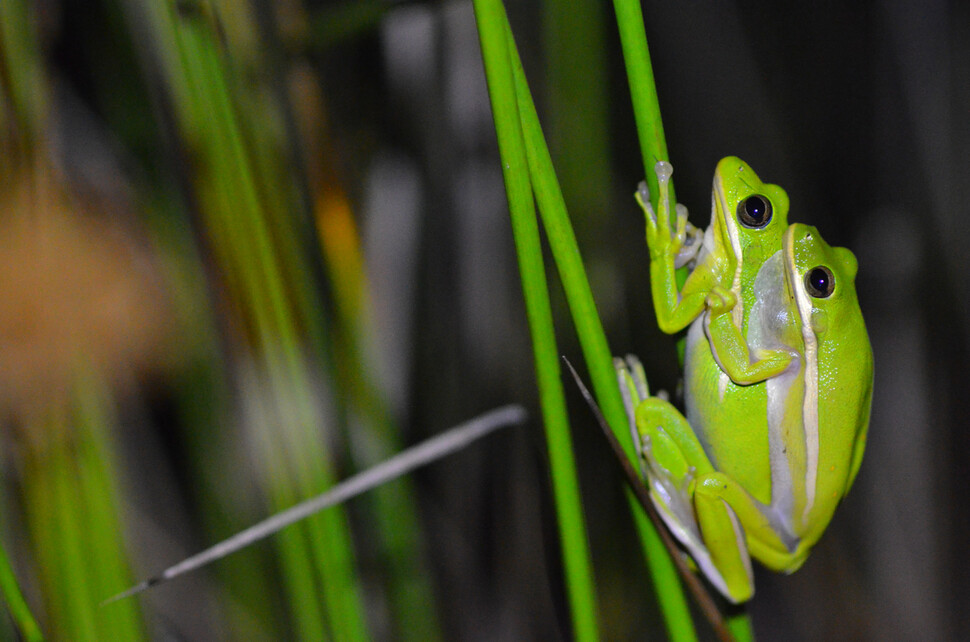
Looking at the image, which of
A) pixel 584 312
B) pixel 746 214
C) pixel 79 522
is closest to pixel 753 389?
pixel 746 214

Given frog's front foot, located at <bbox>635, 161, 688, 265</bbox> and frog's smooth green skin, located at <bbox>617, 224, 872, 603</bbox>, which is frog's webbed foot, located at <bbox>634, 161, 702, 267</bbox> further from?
frog's smooth green skin, located at <bbox>617, 224, 872, 603</bbox>

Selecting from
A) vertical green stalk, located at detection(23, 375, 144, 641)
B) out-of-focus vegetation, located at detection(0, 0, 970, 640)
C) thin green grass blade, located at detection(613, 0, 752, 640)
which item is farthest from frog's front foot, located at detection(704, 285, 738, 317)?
vertical green stalk, located at detection(23, 375, 144, 641)

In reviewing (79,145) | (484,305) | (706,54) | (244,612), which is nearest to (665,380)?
(484,305)

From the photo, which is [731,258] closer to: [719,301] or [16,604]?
[719,301]

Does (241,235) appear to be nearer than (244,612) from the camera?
Yes

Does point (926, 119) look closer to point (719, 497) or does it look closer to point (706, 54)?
point (706, 54)
